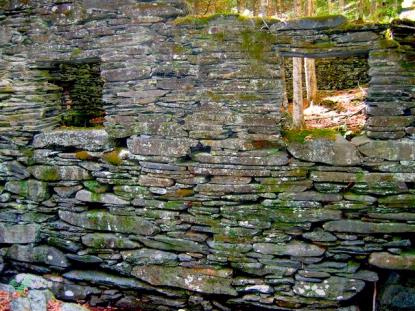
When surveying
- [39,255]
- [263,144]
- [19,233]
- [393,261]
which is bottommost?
[39,255]

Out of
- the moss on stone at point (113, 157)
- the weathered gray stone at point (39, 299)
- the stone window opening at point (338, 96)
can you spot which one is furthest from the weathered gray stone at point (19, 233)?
the stone window opening at point (338, 96)

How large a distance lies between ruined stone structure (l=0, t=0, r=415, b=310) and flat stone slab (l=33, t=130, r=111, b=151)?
2 centimetres

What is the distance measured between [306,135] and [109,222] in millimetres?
2895

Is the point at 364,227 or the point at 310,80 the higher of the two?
the point at 310,80

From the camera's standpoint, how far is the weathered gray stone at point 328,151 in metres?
4.65

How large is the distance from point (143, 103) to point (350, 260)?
3.21 meters

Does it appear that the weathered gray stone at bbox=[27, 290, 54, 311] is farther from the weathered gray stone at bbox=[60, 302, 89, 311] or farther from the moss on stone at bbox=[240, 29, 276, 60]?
the moss on stone at bbox=[240, 29, 276, 60]

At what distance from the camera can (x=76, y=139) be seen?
566cm

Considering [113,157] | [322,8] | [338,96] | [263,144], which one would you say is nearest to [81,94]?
[113,157]

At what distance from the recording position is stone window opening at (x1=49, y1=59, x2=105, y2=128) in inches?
268

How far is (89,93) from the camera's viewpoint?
7.31 m

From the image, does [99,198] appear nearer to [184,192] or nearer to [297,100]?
[184,192]

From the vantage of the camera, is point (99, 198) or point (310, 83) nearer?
point (99, 198)

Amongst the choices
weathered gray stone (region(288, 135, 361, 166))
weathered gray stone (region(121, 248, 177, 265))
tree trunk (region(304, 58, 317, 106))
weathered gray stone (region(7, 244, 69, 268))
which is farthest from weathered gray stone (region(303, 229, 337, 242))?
tree trunk (region(304, 58, 317, 106))
